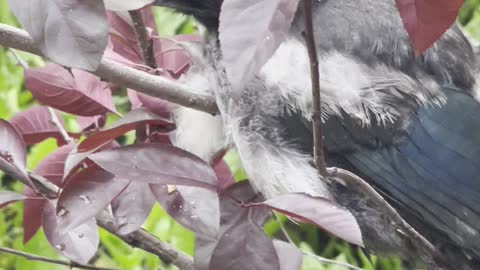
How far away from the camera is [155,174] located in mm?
850

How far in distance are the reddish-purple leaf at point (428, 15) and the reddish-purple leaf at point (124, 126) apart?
1.27ft

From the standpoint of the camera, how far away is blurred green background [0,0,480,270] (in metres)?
2.12

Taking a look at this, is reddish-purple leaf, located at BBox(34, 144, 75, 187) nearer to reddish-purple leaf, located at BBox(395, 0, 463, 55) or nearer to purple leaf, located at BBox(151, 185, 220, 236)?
purple leaf, located at BBox(151, 185, 220, 236)

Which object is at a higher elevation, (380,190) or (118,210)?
(118,210)

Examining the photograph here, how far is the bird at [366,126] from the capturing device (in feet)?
4.13

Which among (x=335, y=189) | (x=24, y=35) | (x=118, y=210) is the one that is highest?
(x=24, y=35)

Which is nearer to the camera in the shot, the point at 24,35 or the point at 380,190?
the point at 24,35

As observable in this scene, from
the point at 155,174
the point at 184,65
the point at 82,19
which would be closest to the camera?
the point at 82,19

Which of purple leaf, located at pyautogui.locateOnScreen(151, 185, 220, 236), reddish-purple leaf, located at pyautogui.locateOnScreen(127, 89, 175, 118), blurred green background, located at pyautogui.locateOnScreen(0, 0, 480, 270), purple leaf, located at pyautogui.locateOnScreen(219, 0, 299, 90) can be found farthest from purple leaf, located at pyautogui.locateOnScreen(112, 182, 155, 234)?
blurred green background, located at pyautogui.locateOnScreen(0, 0, 480, 270)

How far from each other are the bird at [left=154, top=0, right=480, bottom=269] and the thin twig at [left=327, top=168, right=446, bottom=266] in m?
0.13

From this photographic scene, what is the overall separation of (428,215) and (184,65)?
0.42m

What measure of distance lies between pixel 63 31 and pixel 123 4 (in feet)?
0.78

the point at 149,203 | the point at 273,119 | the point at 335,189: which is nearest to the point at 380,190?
the point at 335,189

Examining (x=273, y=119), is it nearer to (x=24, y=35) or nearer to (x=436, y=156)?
(x=436, y=156)
